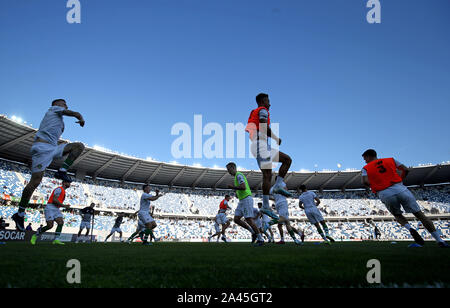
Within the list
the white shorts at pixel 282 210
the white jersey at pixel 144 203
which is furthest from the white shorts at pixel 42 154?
the white shorts at pixel 282 210

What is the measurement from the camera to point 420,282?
1.38 m

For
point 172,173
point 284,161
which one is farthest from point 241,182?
point 172,173

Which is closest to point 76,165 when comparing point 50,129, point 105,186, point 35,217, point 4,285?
point 105,186

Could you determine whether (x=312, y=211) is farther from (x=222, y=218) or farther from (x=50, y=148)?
(x=50, y=148)

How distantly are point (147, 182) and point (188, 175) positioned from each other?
698 centimetres

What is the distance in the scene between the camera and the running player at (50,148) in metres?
4.43

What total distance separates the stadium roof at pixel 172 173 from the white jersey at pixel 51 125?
28.3 m

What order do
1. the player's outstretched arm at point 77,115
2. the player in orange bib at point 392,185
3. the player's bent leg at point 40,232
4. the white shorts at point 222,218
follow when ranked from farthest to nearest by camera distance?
the white shorts at point 222,218 < the player's bent leg at point 40,232 < the player in orange bib at point 392,185 < the player's outstretched arm at point 77,115

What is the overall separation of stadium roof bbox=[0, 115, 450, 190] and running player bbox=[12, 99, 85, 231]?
1114 inches

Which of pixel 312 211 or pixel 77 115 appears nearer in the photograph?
pixel 77 115

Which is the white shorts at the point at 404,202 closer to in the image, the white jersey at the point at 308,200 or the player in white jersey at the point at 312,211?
the player in white jersey at the point at 312,211

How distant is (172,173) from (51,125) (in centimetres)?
3627

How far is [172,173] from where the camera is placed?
4053 cm
